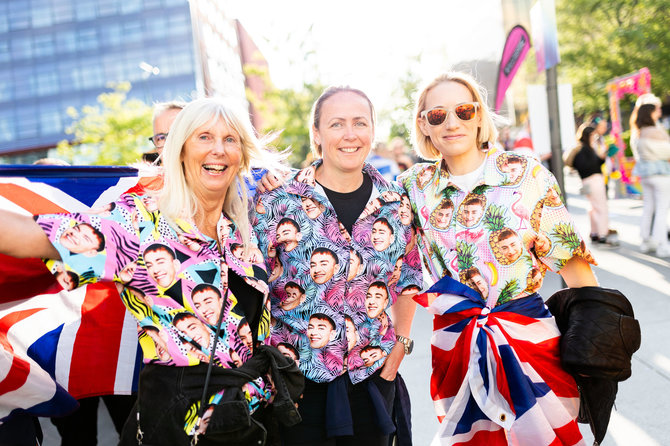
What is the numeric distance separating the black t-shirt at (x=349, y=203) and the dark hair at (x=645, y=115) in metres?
6.39

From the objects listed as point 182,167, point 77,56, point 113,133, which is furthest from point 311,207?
point 77,56

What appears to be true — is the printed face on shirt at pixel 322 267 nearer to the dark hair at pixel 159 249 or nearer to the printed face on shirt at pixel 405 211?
the printed face on shirt at pixel 405 211

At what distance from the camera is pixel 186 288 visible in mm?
1895

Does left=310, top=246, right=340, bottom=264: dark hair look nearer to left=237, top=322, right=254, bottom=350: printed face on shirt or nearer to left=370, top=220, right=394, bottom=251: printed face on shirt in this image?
left=370, top=220, right=394, bottom=251: printed face on shirt

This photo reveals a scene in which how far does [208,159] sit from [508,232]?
4.38 ft

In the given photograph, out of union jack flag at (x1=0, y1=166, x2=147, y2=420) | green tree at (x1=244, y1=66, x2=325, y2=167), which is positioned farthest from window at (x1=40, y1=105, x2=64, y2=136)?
union jack flag at (x1=0, y1=166, x2=147, y2=420)

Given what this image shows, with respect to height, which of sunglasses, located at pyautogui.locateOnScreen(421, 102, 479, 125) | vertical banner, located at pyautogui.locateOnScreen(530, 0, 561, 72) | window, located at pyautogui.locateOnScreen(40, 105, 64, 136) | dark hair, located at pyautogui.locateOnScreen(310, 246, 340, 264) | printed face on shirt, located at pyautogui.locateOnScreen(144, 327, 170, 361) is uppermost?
window, located at pyautogui.locateOnScreen(40, 105, 64, 136)

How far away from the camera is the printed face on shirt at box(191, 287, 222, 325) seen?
1899 millimetres

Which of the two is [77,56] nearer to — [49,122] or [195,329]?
[49,122]

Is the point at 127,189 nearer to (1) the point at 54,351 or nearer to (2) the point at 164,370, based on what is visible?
(1) the point at 54,351

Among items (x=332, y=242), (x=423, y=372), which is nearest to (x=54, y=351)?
(x=332, y=242)

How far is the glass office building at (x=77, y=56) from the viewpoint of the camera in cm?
6144

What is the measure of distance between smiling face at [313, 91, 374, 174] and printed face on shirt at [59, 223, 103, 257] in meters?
1.20

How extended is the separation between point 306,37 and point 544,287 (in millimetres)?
27204
